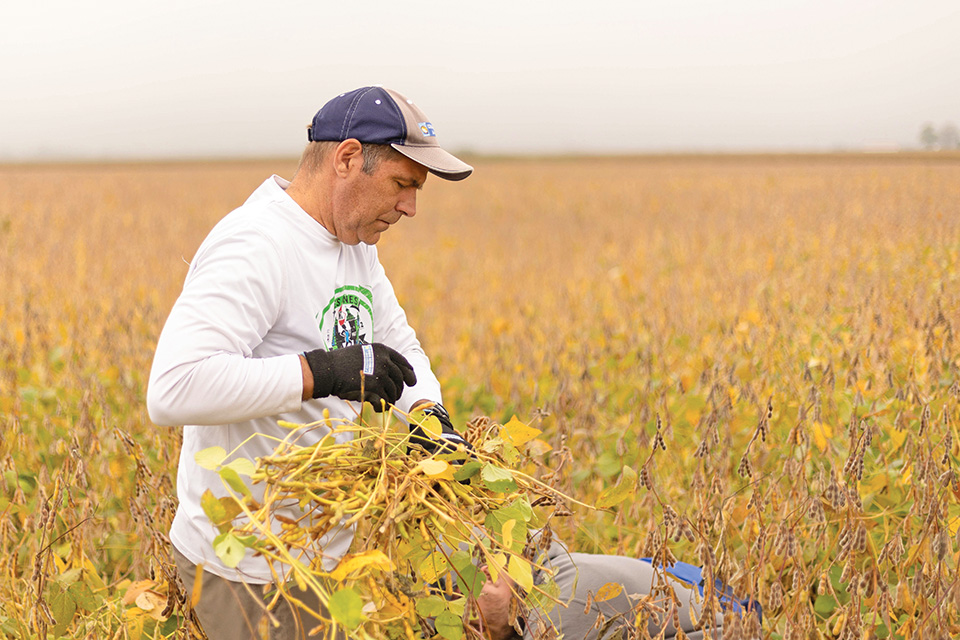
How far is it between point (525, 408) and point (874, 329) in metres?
1.42

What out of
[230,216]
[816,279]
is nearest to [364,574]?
[230,216]

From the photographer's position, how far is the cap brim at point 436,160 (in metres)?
1.39

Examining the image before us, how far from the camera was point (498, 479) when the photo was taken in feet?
3.74

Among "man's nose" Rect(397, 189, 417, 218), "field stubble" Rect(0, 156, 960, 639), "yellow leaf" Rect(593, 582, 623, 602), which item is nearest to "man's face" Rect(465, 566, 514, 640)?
"yellow leaf" Rect(593, 582, 623, 602)

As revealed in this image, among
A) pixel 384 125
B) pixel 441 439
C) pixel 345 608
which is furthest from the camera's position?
pixel 384 125

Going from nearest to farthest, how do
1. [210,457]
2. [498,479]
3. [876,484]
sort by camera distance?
[210,457] < [498,479] < [876,484]

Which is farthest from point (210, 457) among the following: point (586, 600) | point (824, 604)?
point (824, 604)

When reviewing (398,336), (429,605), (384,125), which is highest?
(384,125)

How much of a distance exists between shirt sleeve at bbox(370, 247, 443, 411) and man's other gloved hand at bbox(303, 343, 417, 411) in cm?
29

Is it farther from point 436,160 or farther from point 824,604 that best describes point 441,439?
point 824,604

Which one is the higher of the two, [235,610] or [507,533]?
[507,533]

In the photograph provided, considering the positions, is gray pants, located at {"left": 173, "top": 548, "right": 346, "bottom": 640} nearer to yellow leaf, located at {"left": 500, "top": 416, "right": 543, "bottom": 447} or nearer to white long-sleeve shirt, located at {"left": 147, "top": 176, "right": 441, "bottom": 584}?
white long-sleeve shirt, located at {"left": 147, "top": 176, "right": 441, "bottom": 584}

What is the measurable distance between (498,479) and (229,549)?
1.35 feet

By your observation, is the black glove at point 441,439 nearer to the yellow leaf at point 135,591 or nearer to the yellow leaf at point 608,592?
the yellow leaf at point 608,592
